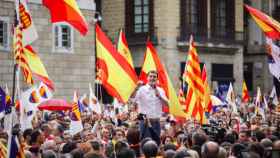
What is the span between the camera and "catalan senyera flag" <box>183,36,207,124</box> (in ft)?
63.9

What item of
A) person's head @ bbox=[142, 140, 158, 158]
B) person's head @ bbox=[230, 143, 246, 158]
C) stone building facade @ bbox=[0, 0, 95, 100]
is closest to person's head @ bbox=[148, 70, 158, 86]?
person's head @ bbox=[230, 143, 246, 158]

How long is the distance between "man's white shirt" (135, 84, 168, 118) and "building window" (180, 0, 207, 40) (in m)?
32.7

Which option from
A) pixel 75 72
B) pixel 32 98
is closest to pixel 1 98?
pixel 32 98

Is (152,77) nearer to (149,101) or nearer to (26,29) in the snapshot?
(149,101)

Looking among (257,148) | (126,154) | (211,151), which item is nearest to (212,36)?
(257,148)

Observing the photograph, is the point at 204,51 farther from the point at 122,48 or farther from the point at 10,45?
the point at 122,48

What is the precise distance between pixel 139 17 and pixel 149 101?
33738 millimetres

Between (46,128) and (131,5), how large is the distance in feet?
116

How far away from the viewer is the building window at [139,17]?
4966 centimetres

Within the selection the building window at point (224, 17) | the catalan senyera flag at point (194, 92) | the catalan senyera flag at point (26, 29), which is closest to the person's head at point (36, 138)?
the catalan senyera flag at point (26, 29)

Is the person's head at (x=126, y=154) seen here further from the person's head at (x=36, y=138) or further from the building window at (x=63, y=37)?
the building window at (x=63, y=37)

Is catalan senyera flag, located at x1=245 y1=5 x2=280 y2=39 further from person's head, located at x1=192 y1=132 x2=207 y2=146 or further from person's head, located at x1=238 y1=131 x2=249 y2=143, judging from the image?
person's head, located at x1=192 y1=132 x2=207 y2=146

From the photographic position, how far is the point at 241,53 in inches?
2114

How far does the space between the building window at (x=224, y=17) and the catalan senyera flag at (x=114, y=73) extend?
109ft
